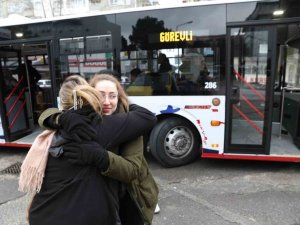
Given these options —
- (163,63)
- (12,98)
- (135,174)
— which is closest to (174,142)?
(163,63)

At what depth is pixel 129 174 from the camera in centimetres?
149

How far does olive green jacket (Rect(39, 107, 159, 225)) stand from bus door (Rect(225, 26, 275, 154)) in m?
2.98

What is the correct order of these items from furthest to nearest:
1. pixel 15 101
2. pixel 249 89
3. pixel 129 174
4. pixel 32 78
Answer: pixel 32 78, pixel 15 101, pixel 249 89, pixel 129 174

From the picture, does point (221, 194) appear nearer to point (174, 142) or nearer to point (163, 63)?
point (174, 142)

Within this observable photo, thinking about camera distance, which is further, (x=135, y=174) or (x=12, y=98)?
(x=12, y=98)

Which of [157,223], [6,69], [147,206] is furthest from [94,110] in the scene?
[6,69]

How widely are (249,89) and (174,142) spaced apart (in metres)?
1.42

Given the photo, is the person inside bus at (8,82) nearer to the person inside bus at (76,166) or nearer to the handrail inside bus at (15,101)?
the handrail inside bus at (15,101)

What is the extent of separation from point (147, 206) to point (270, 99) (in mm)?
3258

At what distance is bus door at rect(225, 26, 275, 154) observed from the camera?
4266 mm

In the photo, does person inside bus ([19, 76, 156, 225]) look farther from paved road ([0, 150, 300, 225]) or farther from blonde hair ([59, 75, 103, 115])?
paved road ([0, 150, 300, 225])

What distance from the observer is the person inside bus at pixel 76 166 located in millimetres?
1348

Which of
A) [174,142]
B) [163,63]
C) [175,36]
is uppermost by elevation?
[175,36]

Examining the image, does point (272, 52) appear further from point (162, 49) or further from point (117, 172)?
point (117, 172)
